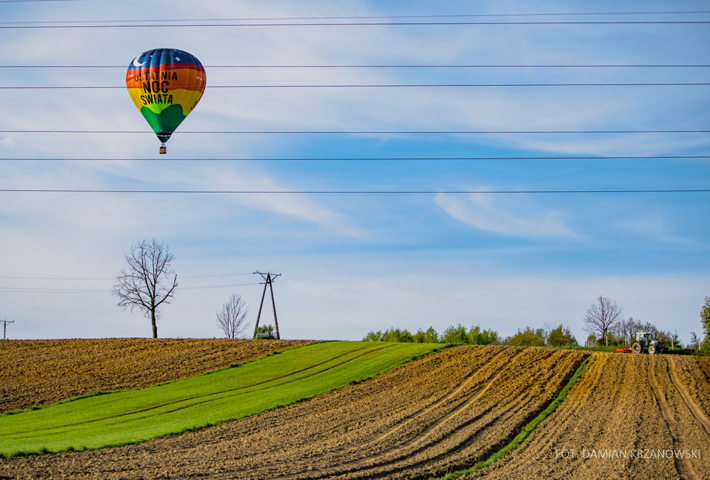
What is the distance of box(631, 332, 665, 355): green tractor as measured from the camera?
156ft

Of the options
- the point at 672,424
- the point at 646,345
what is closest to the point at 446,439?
the point at 672,424

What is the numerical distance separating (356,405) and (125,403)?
35.9ft

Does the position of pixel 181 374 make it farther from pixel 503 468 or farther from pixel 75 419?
pixel 503 468

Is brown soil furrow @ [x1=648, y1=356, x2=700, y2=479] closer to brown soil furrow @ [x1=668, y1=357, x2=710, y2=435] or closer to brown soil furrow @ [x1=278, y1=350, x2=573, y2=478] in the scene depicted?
brown soil furrow @ [x1=668, y1=357, x2=710, y2=435]

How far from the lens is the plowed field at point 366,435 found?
1691 cm

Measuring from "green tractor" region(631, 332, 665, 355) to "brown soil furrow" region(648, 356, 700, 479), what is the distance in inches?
302

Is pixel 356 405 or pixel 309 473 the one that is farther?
pixel 356 405

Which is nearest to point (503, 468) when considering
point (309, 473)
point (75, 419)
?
point (309, 473)

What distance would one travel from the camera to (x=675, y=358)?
41781 millimetres

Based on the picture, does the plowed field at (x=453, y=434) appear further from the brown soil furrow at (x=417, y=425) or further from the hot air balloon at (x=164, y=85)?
the hot air balloon at (x=164, y=85)

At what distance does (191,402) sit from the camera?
3088cm

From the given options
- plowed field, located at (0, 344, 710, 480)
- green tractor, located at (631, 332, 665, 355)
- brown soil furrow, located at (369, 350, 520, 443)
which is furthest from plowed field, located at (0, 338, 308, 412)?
green tractor, located at (631, 332, 665, 355)

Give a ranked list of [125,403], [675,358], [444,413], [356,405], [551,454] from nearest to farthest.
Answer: [551,454] → [444,413] → [356,405] → [125,403] → [675,358]

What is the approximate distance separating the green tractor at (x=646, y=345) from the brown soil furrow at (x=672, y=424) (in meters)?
7.68
